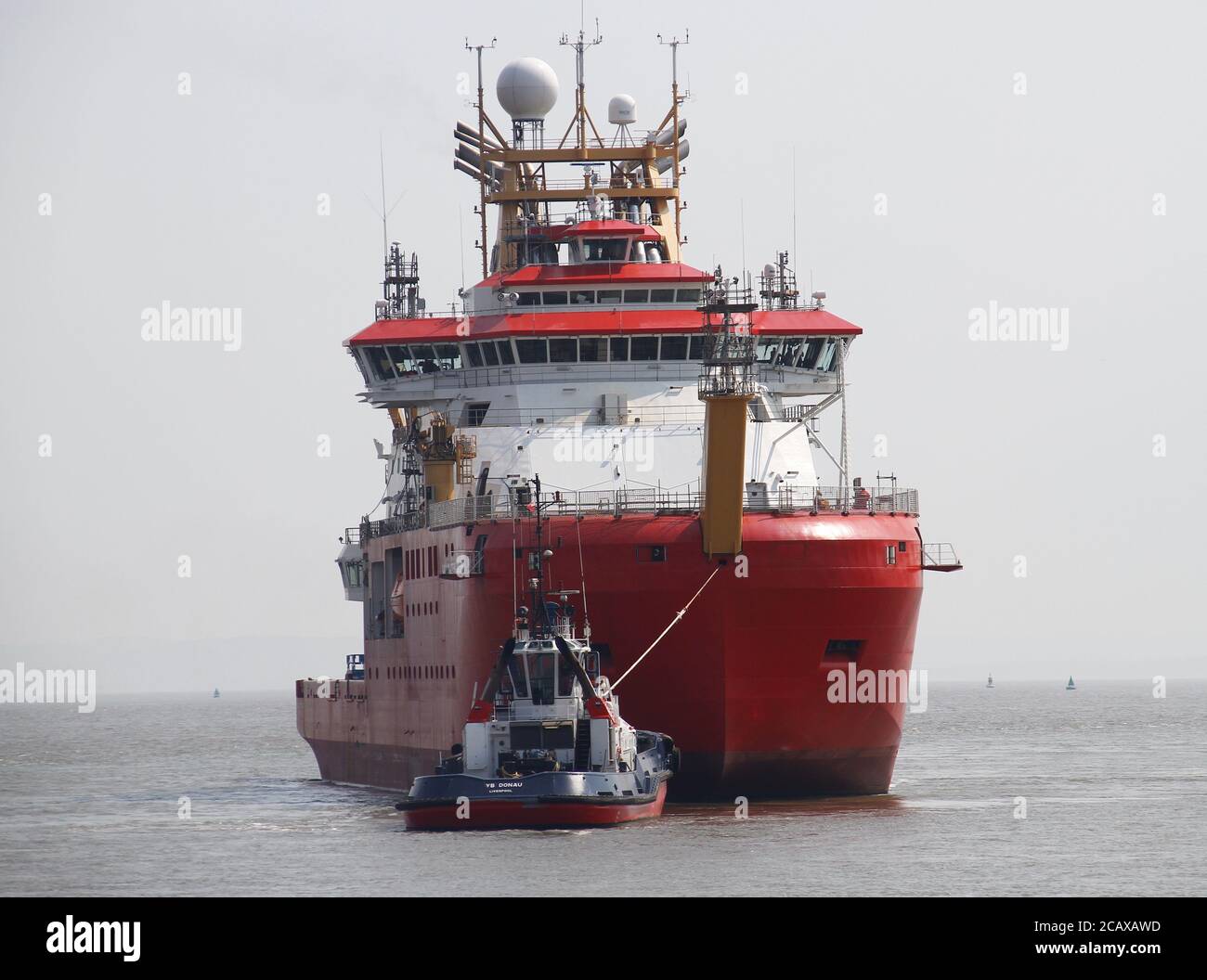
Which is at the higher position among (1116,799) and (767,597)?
(767,597)

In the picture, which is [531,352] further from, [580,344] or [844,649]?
[844,649]

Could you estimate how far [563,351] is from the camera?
5534cm

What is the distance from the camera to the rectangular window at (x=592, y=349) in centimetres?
5519

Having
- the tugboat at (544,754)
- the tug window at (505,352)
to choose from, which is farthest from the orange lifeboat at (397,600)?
the tugboat at (544,754)

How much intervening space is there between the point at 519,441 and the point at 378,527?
42.8ft

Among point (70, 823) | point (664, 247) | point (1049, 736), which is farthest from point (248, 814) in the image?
point (1049, 736)

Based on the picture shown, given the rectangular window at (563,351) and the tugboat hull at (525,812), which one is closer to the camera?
the tugboat hull at (525,812)

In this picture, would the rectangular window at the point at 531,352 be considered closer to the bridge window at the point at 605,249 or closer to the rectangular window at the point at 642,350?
the rectangular window at the point at 642,350

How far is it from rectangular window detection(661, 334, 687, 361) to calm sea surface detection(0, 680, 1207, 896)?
11815 millimetres

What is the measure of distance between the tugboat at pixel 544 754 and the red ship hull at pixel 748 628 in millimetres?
1130

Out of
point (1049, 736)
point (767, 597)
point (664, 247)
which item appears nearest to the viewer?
point (767, 597)

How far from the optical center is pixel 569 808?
44.7m

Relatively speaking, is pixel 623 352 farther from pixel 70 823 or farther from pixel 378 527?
pixel 70 823

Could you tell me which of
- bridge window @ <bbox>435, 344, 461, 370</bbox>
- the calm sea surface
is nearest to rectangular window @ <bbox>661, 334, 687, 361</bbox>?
bridge window @ <bbox>435, 344, 461, 370</bbox>
